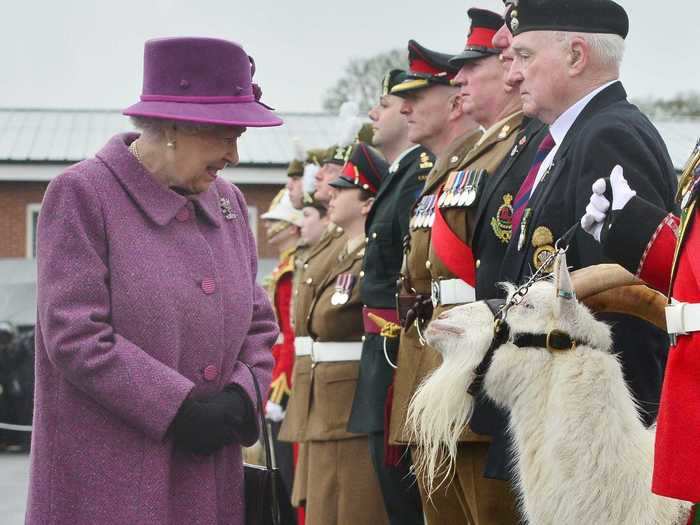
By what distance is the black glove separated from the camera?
13.8 feet

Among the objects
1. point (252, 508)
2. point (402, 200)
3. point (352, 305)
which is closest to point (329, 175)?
point (352, 305)

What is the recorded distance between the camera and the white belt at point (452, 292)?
203 inches

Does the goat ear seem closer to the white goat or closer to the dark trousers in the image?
the white goat

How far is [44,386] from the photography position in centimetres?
423

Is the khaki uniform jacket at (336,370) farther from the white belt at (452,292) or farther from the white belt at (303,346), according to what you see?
the white belt at (452,292)

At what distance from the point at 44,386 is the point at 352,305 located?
325 cm

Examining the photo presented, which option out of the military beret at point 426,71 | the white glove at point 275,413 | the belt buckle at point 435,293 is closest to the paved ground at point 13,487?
the white glove at point 275,413

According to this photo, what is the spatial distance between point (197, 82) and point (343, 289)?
123 inches

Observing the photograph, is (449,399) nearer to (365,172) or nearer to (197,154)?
(197,154)

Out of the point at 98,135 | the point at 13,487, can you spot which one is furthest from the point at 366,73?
the point at 13,487

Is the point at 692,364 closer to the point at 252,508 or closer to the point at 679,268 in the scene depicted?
the point at 679,268

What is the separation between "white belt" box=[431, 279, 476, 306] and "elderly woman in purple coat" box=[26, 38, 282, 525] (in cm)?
97

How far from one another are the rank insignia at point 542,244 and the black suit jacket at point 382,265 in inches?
85.8

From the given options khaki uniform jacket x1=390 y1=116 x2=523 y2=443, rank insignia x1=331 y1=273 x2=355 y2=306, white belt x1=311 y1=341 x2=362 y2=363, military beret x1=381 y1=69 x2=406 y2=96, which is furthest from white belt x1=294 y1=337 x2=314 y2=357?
khaki uniform jacket x1=390 y1=116 x2=523 y2=443
